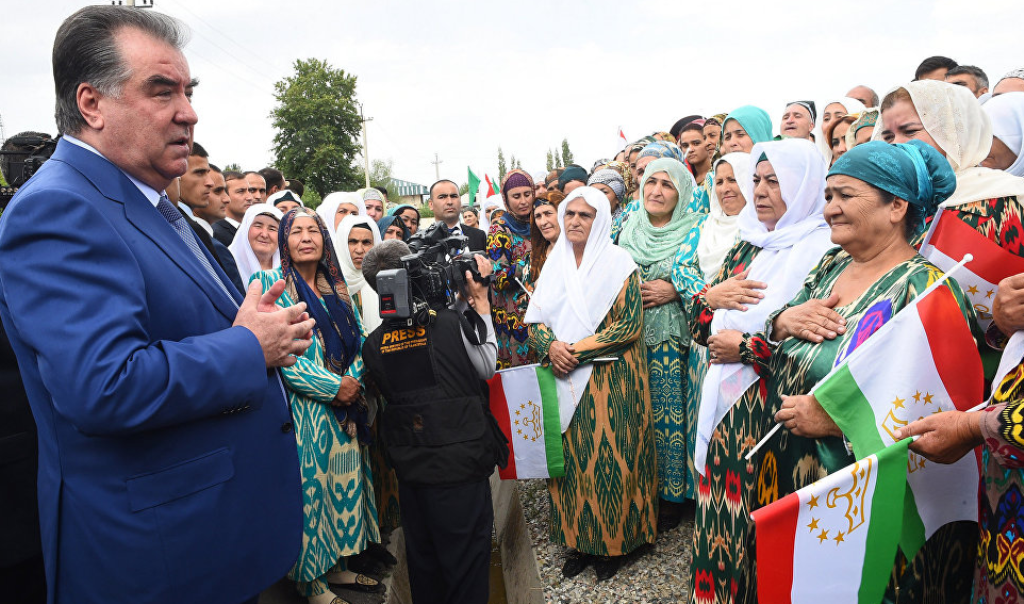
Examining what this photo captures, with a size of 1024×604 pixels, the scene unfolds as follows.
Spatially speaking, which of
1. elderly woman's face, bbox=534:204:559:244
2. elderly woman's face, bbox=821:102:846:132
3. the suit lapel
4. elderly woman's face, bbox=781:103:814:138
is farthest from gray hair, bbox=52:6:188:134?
elderly woman's face, bbox=781:103:814:138

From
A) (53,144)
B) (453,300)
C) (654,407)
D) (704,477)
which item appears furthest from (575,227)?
(53,144)

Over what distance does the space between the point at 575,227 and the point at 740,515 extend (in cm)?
186

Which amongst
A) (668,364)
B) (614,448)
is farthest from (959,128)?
(614,448)

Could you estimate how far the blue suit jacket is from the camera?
48.9 inches

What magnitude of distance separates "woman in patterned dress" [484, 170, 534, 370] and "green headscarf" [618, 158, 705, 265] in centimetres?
111

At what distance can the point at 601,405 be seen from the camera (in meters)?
3.37

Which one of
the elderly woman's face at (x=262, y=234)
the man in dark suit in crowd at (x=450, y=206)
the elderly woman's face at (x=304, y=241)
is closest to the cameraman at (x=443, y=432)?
the elderly woman's face at (x=304, y=241)

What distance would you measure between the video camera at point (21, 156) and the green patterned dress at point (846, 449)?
3.09 m

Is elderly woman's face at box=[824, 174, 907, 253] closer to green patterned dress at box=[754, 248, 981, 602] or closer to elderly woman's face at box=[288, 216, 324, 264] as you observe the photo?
green patterned dress at box=[754, 248, 981, 602]

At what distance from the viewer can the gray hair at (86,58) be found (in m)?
1.39

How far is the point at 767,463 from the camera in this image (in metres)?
2.21

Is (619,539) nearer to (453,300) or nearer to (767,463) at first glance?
(767,463)

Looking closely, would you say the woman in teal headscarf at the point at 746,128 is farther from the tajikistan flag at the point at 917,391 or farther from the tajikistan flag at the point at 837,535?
the tajikistan flag at the point at 837,535

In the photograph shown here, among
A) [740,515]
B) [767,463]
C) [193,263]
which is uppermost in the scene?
[193,263]
